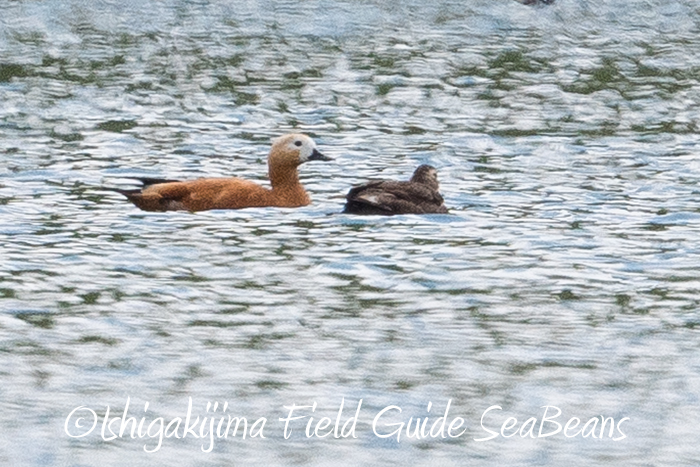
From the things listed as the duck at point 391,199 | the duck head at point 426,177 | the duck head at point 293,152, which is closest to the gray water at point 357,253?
the duck at point 391,199

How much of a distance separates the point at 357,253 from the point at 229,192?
1.95 metres

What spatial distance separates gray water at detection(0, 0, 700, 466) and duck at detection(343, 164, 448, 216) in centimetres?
12

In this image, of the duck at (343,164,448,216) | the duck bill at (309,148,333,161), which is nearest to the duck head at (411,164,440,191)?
the duck at (343,164,448,216)

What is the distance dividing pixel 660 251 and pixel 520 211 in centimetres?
184

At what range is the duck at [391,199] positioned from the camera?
14.3m

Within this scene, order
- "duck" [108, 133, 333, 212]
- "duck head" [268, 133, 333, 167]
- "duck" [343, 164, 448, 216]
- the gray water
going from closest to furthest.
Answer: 1. the gray water
2. "duck" [343, 164, 448, 216]
3. "duck" [108, 133, 333, 212]
4. "duck head" [268, 133, 333, 167]

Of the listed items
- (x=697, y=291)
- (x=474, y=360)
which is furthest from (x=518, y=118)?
(x=474, y=360)

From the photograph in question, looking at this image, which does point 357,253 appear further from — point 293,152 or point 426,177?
point 293,152

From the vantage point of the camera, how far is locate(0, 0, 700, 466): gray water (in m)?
9.20

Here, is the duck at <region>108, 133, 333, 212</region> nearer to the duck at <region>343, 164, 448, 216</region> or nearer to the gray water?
the gray water

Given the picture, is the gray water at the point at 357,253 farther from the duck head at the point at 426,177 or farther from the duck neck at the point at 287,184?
the duck head at the point at 426,177

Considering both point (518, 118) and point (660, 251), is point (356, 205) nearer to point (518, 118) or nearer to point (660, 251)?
point (660, 251)

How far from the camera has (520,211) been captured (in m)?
14.7

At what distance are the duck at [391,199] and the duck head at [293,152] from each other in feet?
2.74
